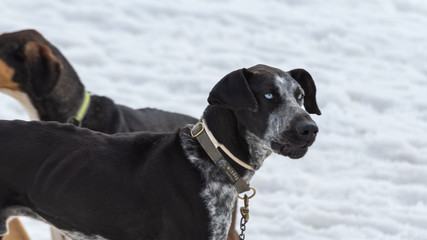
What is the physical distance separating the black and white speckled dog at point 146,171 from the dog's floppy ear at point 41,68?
142 cm

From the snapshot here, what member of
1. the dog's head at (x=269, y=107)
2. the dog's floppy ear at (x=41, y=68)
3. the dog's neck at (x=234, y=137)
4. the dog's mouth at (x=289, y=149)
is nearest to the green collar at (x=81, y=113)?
the dog's floppy ear at (x=41, y=68)

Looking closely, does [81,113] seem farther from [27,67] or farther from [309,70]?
[309,70]

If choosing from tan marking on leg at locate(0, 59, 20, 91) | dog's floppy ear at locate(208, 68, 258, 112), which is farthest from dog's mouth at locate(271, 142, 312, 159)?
tan marking on leg at locate(0, 59, 20, 91)

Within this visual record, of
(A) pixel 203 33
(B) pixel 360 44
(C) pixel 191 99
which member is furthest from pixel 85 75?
(B) pixel 360 44

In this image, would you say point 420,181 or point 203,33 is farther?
point 203,33

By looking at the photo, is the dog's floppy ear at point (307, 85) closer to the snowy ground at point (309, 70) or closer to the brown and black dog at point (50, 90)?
the brown and black dog at point (50, 90)

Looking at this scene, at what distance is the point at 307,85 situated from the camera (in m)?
4.61

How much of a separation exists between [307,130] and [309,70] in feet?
24.5

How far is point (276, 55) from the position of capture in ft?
38.8

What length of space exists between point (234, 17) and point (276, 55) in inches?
79.5

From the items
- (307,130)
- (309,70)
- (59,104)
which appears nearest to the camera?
(307,130)

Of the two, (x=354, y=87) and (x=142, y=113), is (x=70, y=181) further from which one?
(x=354, y=87)

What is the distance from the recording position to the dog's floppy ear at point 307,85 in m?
4.54

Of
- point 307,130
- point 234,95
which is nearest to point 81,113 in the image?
point 234,95
